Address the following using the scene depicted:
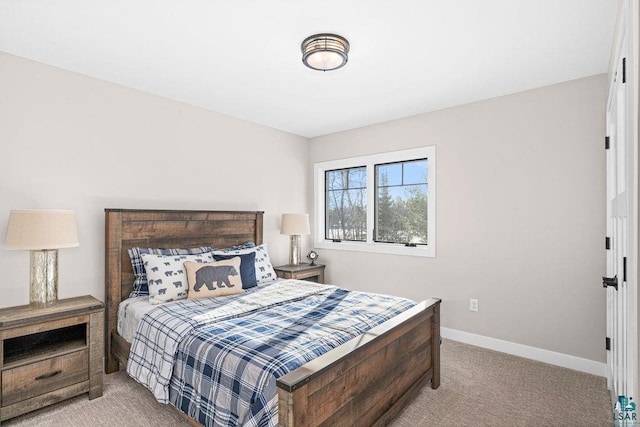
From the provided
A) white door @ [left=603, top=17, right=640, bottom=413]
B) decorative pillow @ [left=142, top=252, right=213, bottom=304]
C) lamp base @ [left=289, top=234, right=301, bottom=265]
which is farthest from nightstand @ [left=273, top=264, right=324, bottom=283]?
white door @ [left=603, top=17, right=640, bottom=413]

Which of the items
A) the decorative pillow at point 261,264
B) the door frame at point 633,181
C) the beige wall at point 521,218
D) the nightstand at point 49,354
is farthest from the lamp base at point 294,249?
the door frame at point 633,181

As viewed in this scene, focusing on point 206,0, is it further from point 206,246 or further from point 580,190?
point 580,190

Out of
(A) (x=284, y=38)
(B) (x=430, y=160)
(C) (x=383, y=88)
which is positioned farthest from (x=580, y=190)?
(A) (x=284, y=38)

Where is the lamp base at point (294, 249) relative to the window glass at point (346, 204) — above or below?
below

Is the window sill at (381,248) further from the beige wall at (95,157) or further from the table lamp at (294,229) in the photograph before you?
the beige wall at (95,157)

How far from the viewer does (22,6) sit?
2000 millimetres

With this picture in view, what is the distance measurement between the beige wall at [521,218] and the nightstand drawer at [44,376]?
121 inches

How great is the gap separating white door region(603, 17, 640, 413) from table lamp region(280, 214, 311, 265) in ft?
9.85

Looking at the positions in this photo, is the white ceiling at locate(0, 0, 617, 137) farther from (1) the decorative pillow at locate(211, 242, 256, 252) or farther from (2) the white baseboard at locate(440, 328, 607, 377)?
(2) the white baseboard at locate(440, 328, 607, 377)

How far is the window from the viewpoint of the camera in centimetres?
397

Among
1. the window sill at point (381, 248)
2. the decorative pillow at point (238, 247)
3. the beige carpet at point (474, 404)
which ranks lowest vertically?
the beige carpet at point (474, 404)

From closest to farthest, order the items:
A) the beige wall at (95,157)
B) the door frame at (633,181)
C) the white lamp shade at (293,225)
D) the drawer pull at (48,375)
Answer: the door frame at (633,181), the drawer pull at (48,375), the beige wall at (95,157), the white lamp shade at (293,225)

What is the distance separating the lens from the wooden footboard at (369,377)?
147cm

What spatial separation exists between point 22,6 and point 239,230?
253 cm
